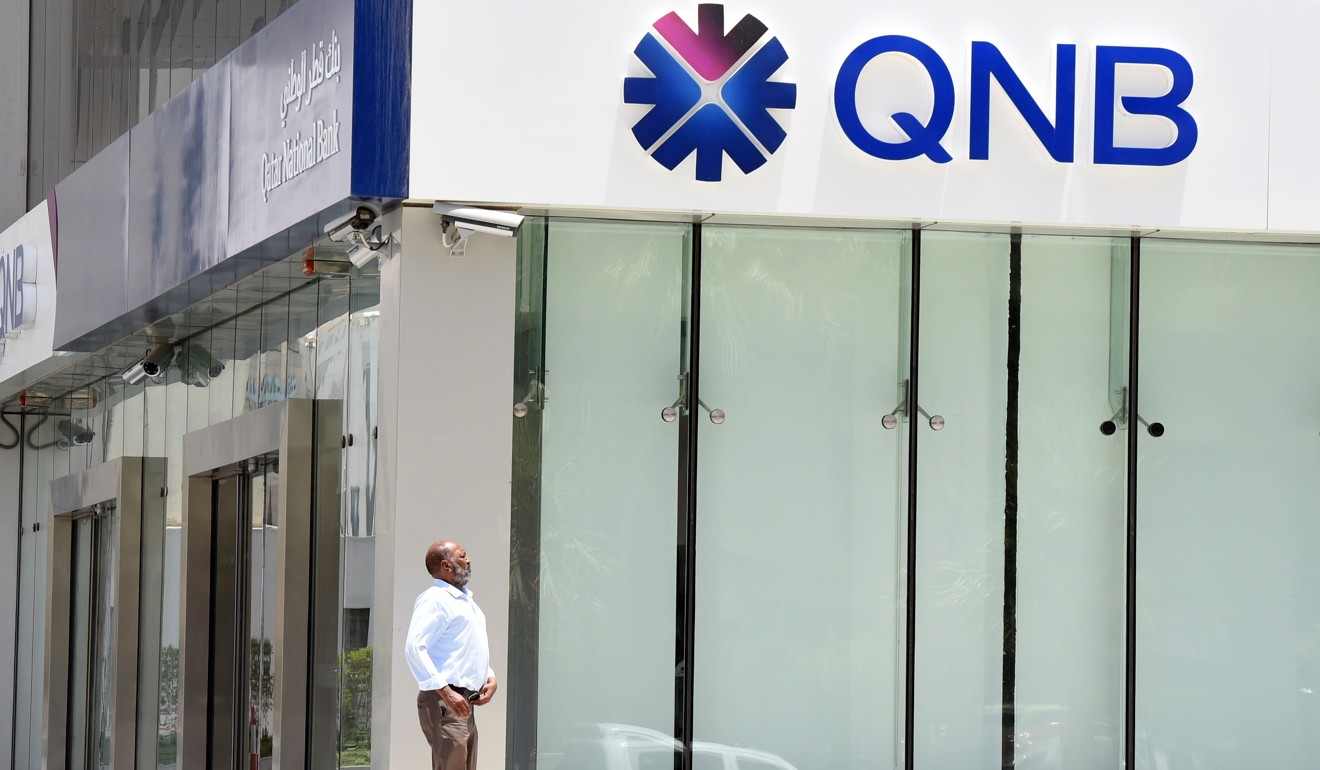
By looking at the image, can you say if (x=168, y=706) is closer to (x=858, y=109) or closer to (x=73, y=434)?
(x=73, y=434)

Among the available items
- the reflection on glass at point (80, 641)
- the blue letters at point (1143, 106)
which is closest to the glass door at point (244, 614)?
the reflection on glass at point (80, 641)

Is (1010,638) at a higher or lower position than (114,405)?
lower

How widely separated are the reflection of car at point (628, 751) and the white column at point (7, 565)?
1249 centimetres

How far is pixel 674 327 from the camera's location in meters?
10.9

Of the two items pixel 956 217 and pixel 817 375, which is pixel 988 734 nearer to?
pixel 817 375

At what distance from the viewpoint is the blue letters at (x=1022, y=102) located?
10.2m

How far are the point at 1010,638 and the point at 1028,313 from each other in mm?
1928

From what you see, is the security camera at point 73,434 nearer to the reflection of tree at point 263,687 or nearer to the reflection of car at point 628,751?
the reflection of tree at point 263,687

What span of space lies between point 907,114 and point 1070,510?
2612mm

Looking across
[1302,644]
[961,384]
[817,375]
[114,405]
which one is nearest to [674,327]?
[817,375]

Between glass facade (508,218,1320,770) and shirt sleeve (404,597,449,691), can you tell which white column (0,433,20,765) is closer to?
glass facade (508,218,1320,770)

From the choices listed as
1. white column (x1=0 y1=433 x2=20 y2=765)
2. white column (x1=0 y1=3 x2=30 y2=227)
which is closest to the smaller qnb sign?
white column (x1=0 y1=3 x2=30 y2=227)

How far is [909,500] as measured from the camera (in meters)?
10.9

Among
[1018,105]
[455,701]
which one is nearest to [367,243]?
[455,701]
